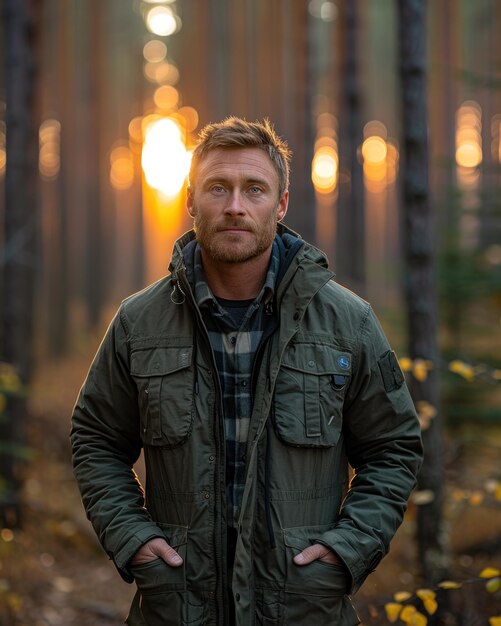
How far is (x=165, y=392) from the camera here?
9.75ft

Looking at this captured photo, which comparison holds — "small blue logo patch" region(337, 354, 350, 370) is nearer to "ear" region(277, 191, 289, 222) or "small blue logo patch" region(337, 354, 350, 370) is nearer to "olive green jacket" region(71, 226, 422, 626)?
"olive green jacket" region(71, 226, 422, 626)

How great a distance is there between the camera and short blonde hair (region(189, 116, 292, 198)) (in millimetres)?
3100

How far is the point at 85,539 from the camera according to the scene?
831 cm

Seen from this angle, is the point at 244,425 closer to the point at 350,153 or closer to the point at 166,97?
the point at 350,153

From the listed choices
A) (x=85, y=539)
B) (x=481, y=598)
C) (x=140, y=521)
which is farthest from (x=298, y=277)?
(x=85, y=539)

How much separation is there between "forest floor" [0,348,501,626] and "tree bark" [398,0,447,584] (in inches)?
6.5

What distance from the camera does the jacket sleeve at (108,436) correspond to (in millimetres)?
3100

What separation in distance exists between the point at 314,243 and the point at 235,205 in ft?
37.5

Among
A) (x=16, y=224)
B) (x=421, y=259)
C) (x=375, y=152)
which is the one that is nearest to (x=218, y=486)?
(x=421, y=259)

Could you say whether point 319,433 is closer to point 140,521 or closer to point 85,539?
point 140,521

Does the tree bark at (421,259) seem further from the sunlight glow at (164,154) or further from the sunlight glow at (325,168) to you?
the sunlight glow at (325,168)

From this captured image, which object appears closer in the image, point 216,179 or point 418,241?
point 216,179

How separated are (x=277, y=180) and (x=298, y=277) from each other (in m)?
0.41

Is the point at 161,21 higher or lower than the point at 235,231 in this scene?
higher
